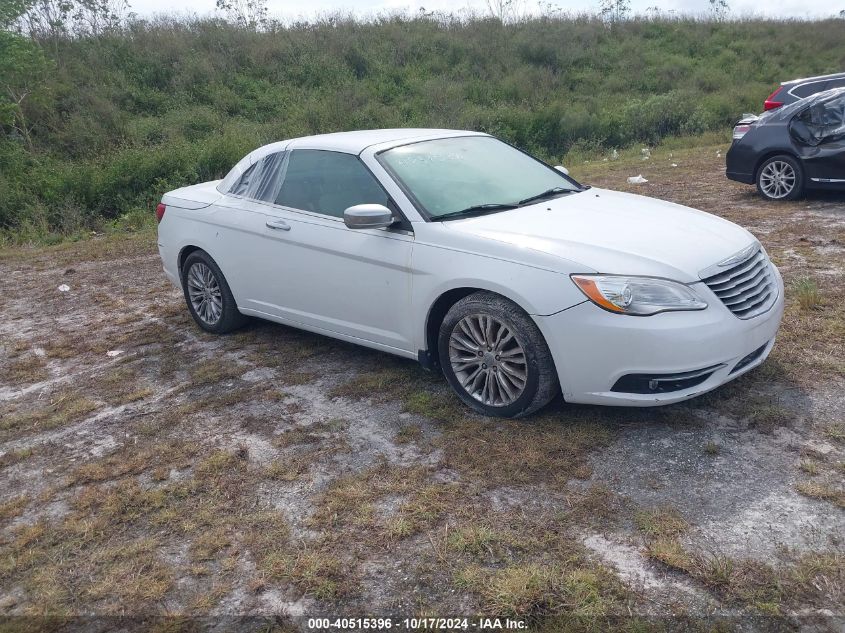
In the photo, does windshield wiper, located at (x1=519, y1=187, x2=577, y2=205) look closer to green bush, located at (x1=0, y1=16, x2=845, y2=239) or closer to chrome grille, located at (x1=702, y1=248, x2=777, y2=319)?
chrome grille, located at (x1=702, y1=248, x2=777, y2=319)

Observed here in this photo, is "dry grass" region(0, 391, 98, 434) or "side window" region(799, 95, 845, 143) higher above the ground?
"side window" region(799, 95, 845, 143)

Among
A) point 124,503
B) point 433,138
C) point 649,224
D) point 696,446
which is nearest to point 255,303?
point 433,138

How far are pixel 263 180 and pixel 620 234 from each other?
2835 millimetres

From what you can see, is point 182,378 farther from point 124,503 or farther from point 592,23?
point 592,23

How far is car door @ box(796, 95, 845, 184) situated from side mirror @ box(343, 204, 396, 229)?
283 inches

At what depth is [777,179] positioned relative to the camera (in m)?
10.1

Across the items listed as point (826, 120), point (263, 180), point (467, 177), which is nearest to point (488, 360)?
point (467, 177)

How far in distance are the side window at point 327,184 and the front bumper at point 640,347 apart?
1.57 meters

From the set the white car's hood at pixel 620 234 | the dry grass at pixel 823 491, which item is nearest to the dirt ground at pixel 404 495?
the dry grass at pixel 823 491

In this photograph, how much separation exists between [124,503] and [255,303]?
229 cm

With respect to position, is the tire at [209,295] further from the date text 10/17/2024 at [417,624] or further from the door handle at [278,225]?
the date text 10/17/2024 at [417,624]

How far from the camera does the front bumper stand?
12.6 ft

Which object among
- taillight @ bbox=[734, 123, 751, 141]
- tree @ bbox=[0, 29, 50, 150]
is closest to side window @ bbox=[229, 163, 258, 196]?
taillight @ bbox=[734, 123, 751, 141]

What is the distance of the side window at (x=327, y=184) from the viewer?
503 centimetres
